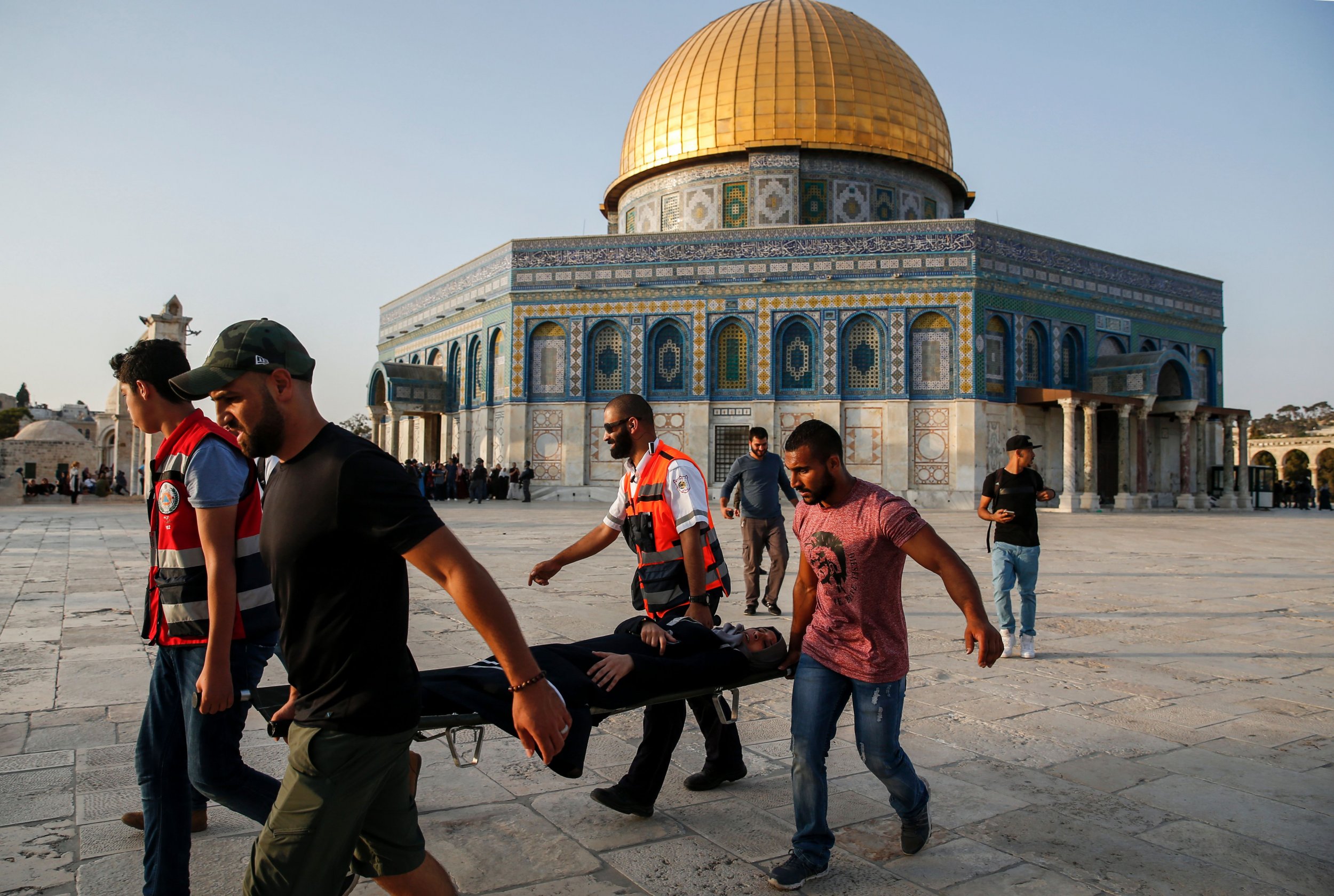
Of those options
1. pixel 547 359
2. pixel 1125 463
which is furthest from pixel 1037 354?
pixel 547 359

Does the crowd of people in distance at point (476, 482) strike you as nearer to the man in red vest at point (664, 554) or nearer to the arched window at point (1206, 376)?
the arched window at point (1206, 376)

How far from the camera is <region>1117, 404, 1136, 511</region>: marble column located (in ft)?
86.1

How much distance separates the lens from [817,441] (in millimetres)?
3074

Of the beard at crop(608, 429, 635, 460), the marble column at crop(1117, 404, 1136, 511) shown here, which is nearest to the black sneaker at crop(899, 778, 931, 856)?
the beard at crop(608, 429, 635, 460)

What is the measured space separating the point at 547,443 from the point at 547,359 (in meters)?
2.49

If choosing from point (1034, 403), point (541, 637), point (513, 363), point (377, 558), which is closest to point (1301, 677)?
point (541, 637)

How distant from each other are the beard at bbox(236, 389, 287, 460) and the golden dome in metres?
28.0

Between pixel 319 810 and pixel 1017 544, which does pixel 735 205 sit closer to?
pixel 1017 544

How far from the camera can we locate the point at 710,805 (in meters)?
3.49

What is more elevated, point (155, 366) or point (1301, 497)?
point (155, 366)

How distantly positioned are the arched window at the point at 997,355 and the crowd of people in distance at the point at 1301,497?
1387cm

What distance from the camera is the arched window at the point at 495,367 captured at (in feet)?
95.0

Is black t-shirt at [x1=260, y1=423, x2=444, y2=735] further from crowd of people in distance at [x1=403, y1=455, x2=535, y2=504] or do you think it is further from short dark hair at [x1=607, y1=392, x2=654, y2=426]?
crowd of people in distance at [x1=403, y1=455, x2=535, y2=504]

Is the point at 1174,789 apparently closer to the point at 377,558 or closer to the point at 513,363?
the point at 377,558
